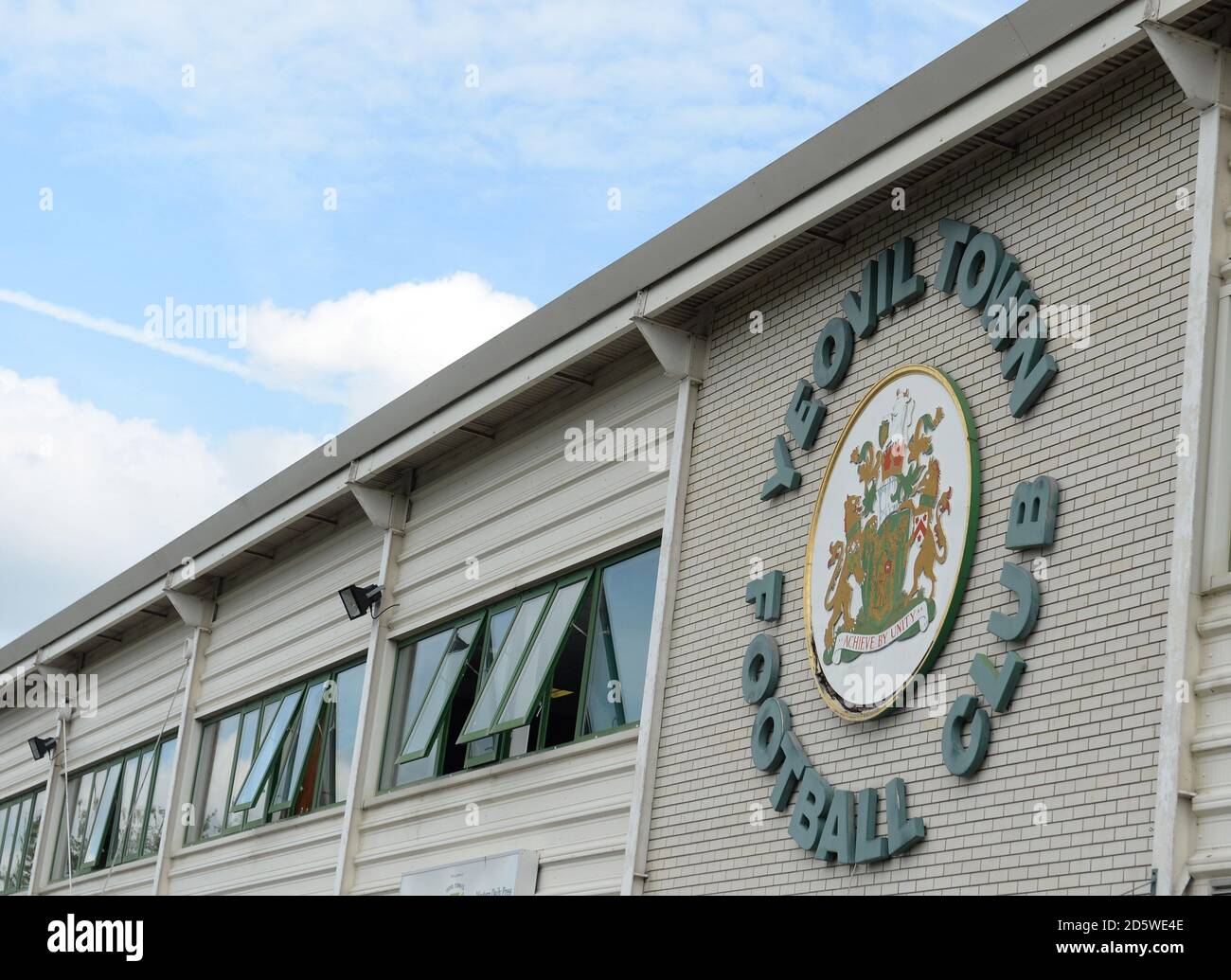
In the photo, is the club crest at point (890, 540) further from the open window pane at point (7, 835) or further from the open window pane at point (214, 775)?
the open window pane at point (7, 835)

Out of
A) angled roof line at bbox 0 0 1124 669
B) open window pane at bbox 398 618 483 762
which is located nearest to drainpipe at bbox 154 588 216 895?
angled roof line at bbox 0 0 1124 669

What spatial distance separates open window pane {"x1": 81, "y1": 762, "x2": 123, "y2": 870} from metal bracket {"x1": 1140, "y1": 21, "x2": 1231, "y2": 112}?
17.9 meters

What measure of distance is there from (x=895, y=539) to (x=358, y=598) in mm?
7411

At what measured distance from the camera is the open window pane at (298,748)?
17844 mm

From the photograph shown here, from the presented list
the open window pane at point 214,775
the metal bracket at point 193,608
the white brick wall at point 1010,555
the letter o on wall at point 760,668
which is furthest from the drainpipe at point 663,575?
the metal bracket at point 193,608

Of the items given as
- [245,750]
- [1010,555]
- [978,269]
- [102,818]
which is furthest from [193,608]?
[1010,555]

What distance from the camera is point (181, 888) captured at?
19656 mm

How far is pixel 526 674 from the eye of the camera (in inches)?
563

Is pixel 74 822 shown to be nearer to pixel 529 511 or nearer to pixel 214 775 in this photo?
pixel 214 775

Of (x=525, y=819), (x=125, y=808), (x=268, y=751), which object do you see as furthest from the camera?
(x=125, y=808)

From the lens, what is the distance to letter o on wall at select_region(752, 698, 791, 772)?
428 inches

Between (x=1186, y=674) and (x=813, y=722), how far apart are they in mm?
3076

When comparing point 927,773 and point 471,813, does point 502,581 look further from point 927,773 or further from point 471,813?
point 927,773

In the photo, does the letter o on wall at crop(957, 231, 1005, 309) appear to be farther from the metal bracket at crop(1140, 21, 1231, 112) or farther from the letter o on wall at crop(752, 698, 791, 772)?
the letter o on wall at crop(752, 698, 791, 772)
